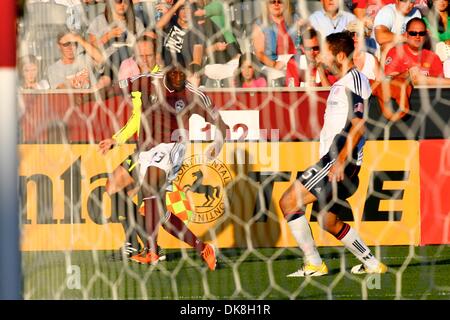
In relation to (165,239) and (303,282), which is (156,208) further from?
(303,282)

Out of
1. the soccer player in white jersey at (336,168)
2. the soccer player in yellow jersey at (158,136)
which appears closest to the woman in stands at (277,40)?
the soccer player in white jersey at (336,168)

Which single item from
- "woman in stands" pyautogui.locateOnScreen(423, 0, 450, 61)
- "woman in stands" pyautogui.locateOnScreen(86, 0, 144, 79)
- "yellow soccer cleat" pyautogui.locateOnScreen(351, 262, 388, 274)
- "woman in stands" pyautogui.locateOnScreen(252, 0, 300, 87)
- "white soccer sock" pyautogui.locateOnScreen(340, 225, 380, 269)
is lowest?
"yellow soccer cleat" pyautogui.locateOnScreen(351, 262, 388, 274)

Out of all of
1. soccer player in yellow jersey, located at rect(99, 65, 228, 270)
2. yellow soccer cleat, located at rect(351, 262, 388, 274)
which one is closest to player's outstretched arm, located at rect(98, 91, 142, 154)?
soccer player in yellow jersey, located at rect(99, 65, 228, 270)

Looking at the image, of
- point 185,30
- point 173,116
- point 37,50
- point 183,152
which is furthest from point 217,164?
point 37,50

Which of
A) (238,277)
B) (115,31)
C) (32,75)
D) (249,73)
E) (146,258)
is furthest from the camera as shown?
(249,73)

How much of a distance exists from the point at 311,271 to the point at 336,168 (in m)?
0.33

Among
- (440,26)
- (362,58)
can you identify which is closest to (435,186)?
(440,26)

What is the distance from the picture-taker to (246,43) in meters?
2.84

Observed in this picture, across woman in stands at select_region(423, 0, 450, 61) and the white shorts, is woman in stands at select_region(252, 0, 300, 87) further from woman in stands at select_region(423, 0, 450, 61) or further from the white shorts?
woman in stands at select_region(423, 0, 450, 61)

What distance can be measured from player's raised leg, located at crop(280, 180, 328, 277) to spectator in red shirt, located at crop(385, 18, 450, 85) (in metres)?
0.46

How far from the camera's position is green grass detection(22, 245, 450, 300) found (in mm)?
1874

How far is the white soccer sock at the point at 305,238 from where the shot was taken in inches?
117

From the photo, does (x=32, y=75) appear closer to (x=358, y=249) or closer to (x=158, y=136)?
(x=158, y=136)

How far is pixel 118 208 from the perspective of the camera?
2625 millimetres
